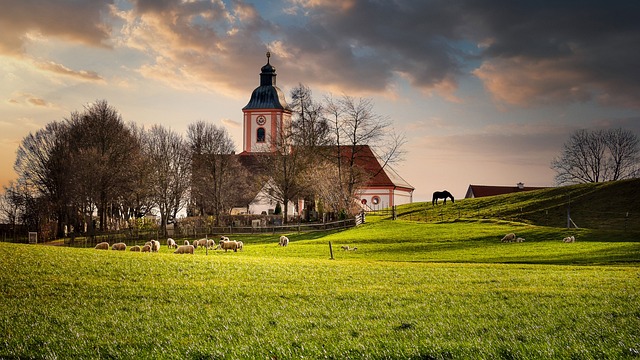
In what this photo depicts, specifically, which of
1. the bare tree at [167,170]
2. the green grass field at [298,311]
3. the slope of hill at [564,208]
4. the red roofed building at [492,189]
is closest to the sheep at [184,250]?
the green grass field at [298,311]

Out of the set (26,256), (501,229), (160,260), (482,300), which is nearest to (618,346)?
(482,300)

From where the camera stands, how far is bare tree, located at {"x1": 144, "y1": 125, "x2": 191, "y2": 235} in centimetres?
7794

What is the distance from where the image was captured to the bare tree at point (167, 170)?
77938 mm

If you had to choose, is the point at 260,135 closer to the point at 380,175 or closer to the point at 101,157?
the point at 380,175

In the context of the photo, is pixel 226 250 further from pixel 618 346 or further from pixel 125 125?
pixel 125 125

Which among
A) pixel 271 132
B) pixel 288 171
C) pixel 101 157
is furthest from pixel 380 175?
pixel 101 157

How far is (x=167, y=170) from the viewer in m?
79.6

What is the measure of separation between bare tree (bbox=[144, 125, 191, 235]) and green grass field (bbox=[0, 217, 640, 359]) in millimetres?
49141

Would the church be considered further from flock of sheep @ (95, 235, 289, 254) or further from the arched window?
flock of sheep @ (95, 235, 289, 254)

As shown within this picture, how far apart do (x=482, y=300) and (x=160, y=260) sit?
14082 mm

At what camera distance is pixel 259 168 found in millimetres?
107312

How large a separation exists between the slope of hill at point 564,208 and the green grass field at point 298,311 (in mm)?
42072

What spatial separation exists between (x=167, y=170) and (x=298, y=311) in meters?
65.9

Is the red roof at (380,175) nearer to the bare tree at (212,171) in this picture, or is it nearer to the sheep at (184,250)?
the bare tree at (212,171)
